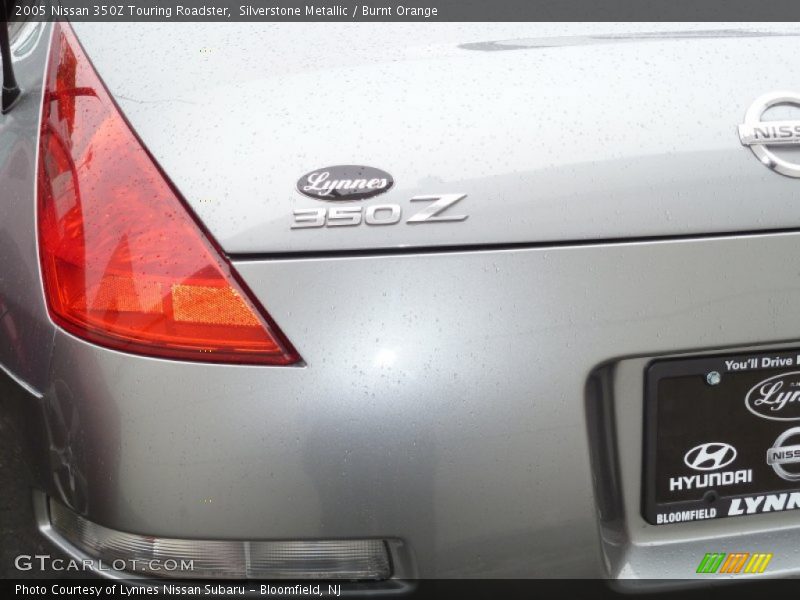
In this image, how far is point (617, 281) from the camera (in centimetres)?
154

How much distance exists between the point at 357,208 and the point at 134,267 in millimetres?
337

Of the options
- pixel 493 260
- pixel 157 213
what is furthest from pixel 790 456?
pixel 157 213

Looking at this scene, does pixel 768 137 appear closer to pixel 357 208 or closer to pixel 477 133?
pixel 477 133

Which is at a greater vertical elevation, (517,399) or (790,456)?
(517,399)

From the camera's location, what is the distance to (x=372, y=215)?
1517 mm

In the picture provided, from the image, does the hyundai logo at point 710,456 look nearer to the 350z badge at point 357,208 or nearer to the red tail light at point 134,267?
the 350z badge at point 357,208

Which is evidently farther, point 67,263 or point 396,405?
point 67,263

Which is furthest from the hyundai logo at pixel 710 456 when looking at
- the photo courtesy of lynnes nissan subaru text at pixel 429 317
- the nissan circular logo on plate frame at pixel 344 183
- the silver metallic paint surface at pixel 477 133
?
the nissan circular logo on plate frame at pixel 344 183

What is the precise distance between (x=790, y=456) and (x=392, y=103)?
83 centimetres

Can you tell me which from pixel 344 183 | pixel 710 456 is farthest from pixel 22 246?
pixel 710 456

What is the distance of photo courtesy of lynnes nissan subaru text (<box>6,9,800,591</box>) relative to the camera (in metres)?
1.50

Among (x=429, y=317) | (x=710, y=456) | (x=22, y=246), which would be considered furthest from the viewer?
(x=22, y=246)

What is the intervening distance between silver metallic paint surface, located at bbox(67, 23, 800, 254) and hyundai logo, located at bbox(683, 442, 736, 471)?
0.34 meters

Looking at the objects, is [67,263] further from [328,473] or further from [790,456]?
[790,456]
